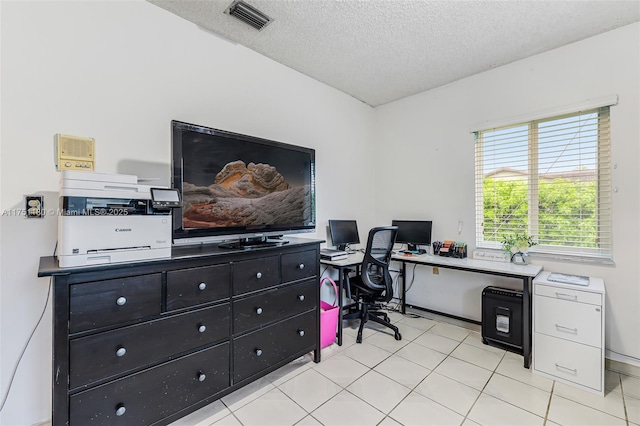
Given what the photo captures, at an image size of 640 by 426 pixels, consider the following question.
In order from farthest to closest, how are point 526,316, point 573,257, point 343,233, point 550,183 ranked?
point 343,233
point 550,183
point 573,257
point 526,316

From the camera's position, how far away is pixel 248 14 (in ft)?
6.62

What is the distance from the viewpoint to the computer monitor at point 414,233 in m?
3.23

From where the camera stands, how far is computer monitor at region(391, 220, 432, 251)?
3.23 meters

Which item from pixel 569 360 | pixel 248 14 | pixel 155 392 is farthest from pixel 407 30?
pixel 155 392

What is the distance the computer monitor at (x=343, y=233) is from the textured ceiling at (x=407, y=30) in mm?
1674

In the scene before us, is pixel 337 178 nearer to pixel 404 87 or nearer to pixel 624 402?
pixel 404 87

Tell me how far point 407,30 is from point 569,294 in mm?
2393

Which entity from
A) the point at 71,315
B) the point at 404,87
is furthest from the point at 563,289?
the point at 71,315

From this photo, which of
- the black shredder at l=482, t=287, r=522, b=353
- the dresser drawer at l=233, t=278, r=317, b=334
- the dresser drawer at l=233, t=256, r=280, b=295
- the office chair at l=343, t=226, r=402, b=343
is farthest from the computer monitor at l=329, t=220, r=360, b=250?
the black shredder at l=482, t=287, r=522, b=353

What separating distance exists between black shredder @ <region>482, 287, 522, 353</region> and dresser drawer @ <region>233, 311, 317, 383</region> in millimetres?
1650

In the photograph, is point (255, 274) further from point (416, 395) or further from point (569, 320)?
point (569, 320)

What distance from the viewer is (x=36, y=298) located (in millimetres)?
1562

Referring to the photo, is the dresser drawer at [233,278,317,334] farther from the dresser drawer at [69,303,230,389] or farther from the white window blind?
the white window blind

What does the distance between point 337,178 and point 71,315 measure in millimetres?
2650
